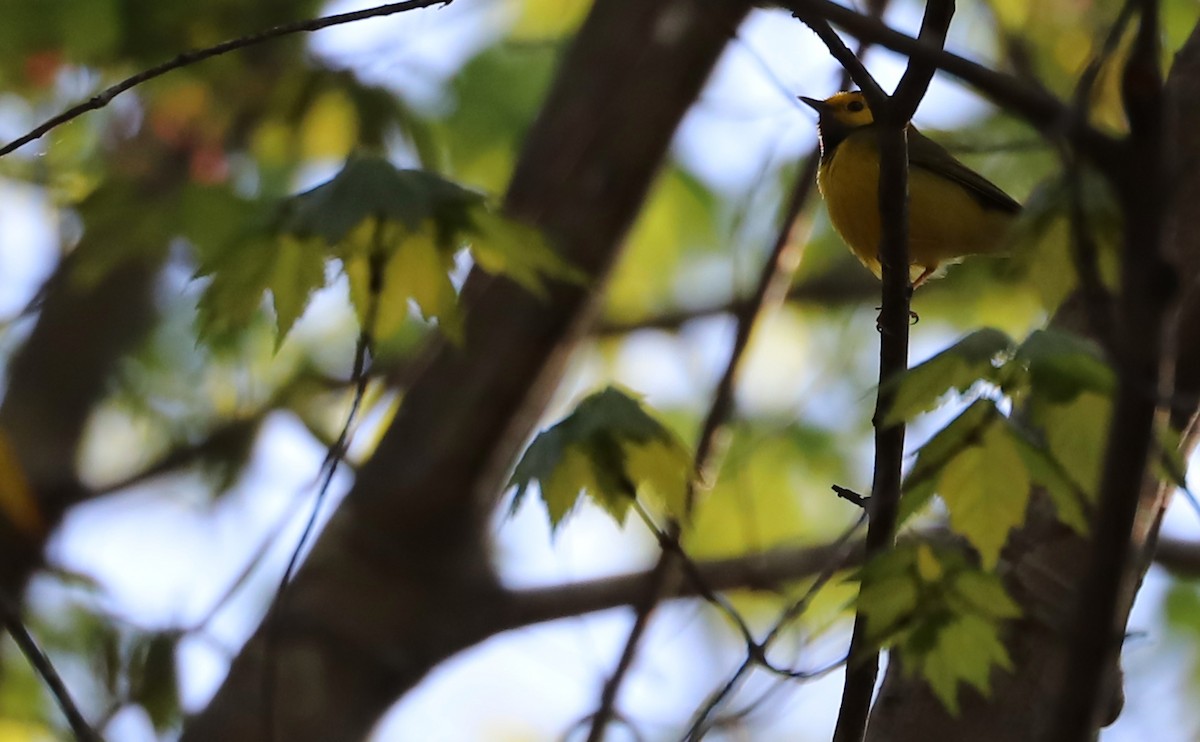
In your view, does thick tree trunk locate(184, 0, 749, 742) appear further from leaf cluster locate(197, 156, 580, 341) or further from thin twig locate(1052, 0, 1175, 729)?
thin twig locate(1052, 0, 1175, 729)

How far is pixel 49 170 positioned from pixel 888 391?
416 centimetres

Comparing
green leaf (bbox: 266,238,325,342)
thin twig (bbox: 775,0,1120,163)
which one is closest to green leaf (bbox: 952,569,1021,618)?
thin twig (bbox: 775,0,1120,163)

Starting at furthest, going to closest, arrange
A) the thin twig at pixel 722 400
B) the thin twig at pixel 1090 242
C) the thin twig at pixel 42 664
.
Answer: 1. the thin twig at pixel 722 400
2. the thin twig at pixel 42 664
3. the thin twig at pixel 1090 242

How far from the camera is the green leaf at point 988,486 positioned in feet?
5.49

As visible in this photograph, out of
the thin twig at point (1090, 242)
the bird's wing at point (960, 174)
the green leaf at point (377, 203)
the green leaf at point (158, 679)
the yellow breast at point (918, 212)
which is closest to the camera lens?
the thin twig at point (1090, 242)

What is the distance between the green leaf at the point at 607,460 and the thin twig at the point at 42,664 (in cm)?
81

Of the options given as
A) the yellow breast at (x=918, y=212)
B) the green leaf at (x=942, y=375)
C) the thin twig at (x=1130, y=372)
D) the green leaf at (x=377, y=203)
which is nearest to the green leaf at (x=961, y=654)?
the green leaf at (x=942, y=375)

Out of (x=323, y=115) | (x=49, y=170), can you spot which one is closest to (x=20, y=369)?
(x=49, y=170)

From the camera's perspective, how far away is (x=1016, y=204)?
12.5ft

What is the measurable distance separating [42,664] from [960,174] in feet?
9.17

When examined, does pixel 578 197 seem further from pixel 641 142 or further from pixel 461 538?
pixel 461 538

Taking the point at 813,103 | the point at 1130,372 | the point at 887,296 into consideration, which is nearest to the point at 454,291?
the point at 887,296

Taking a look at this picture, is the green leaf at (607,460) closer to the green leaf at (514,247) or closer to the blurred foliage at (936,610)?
the green leaf at (514,247)

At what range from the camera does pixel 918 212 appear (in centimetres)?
386
